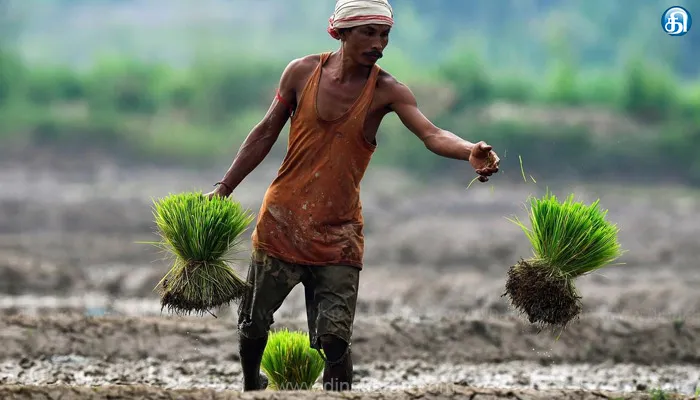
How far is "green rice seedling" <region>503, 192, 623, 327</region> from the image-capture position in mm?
5473

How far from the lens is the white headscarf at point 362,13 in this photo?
5391 millimetres

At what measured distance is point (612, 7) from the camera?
85.4 feet

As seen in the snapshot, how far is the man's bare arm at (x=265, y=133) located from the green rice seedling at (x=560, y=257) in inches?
46.0

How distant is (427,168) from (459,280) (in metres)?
9.74

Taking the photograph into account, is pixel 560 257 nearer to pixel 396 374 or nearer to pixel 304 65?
pixel 304 65

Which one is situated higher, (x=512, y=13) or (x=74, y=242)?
(x=512, y=13)

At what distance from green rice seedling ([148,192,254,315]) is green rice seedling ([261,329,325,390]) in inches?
22.4

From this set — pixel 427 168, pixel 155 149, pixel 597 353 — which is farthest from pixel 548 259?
pixel 155 149

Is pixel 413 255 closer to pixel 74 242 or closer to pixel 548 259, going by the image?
pixel 74 242

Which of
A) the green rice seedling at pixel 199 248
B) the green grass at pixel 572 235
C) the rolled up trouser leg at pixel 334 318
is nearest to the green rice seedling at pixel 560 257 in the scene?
the green grass at pixel 572 235

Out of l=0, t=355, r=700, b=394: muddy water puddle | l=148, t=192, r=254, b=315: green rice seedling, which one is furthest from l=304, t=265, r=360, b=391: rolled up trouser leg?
l=0, t=355, r=700, b=394: muddy water puddle

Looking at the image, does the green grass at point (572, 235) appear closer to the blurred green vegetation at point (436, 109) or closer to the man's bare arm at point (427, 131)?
the man's bare arm at point (427, 131)

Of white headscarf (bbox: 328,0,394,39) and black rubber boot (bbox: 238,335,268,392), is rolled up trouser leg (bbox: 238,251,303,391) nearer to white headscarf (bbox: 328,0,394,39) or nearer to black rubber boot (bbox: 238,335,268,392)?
black rubber boot (bbox: 238,335,268,392)

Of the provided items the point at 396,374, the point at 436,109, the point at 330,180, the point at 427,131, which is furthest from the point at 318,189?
the point at 436,109
